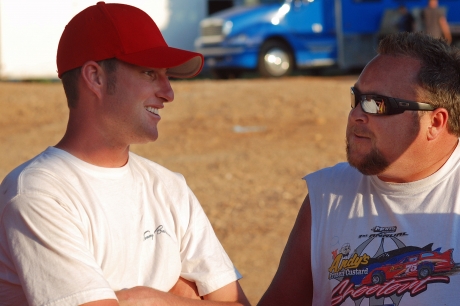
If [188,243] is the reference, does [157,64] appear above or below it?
above

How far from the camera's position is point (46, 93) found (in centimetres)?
1475

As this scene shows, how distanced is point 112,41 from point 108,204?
584 mm

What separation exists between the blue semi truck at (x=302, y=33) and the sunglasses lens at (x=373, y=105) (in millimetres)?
15278

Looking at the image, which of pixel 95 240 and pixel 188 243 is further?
pixel 188 243

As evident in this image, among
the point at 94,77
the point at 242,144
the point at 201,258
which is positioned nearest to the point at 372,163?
the point at 201,258

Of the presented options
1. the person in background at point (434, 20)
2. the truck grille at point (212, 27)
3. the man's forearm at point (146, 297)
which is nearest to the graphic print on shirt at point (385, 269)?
the man's forearm at point (146, 297)

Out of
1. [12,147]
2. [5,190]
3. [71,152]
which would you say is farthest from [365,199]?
[12,147]

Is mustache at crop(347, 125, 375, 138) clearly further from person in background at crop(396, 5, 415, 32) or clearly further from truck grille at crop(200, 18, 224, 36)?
Answer: truck grille at crop(200, 18, 224, 36)

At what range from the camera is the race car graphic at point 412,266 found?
9.33 ft

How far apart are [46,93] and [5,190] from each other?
12.5 metres

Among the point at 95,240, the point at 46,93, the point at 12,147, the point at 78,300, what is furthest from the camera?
the point at 46,93

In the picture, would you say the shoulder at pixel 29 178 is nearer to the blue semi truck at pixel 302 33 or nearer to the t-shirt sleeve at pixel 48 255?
the t-shirt sleeve at pixel 48 255

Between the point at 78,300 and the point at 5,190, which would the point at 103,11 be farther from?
the point at 78,300

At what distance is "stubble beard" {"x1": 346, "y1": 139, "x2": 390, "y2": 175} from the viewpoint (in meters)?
2.97
